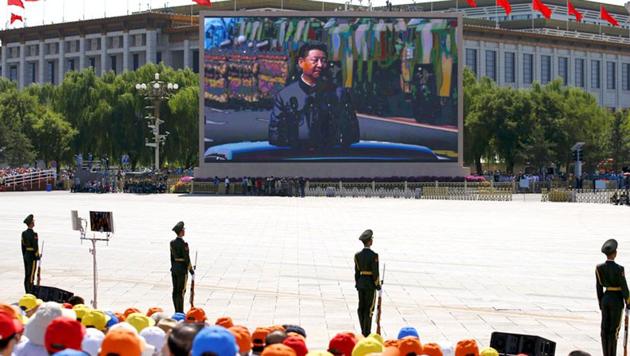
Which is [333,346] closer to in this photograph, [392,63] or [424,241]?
[424,241]

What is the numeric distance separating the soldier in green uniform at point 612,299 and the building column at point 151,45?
364 ft

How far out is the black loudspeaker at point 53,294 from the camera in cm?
1468

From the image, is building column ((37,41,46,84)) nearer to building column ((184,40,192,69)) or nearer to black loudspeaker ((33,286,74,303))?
building column ((184,40,192,69))

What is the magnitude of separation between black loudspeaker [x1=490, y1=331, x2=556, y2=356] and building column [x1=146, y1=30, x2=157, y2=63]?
113561 millimetres

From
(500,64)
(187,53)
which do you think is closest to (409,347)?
(187,53)

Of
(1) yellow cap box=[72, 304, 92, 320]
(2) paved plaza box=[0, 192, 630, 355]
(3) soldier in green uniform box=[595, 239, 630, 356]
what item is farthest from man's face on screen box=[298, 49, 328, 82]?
(1) yellow cap box=[72, 304, 92, 320]

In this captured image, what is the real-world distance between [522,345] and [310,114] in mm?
63865

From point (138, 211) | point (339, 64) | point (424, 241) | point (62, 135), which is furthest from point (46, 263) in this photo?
point (62, 135)

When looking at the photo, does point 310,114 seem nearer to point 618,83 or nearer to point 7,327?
point 7,327

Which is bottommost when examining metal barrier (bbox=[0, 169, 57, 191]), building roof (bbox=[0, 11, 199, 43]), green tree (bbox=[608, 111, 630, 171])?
metal barrier (bbox=[0, 169, 57, 191])

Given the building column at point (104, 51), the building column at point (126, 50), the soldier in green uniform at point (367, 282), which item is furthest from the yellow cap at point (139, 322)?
the building column at point (104, 51)

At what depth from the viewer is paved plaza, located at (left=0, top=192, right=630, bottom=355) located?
1798 centimetres

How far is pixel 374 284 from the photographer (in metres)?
15.9

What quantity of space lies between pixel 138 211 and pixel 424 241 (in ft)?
68.6
